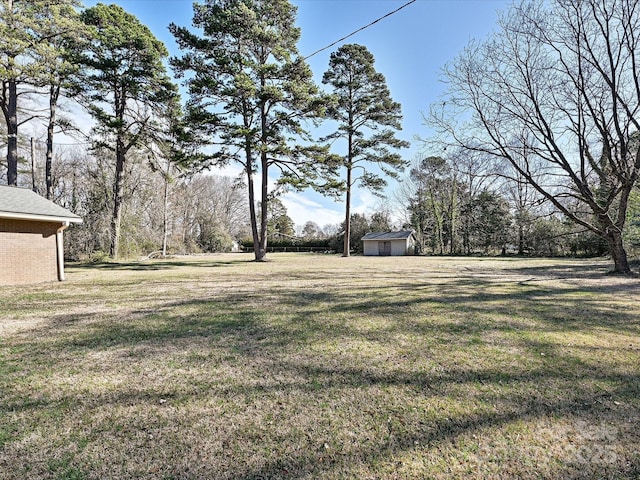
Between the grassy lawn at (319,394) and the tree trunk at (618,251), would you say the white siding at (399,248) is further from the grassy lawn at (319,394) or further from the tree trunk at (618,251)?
the grassy lawn at (319,394)

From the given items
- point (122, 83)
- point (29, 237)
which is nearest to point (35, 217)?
point (29, 237)

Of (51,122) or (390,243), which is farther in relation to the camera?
(390,243)

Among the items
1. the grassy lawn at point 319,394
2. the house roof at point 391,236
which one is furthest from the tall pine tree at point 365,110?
the grassy lawn at point 319,394

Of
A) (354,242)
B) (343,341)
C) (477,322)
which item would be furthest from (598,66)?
(354,242)

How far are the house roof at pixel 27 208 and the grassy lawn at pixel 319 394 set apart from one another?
418 cm

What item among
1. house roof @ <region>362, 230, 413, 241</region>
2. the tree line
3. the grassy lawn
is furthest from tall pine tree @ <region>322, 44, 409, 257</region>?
the grassy lawn

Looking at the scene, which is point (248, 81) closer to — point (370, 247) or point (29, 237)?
point (29, 237)

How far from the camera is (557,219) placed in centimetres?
2605

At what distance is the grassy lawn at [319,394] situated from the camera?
6.35 ft

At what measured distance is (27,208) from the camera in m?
8.74

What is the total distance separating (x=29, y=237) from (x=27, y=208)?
0.89 meters

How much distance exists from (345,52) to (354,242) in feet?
71.3

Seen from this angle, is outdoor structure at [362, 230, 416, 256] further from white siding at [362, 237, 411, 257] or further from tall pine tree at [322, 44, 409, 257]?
tall pine tree at [322, 44, 409, 257]

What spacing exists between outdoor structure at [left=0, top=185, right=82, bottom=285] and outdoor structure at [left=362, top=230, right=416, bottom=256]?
28.8 metres
